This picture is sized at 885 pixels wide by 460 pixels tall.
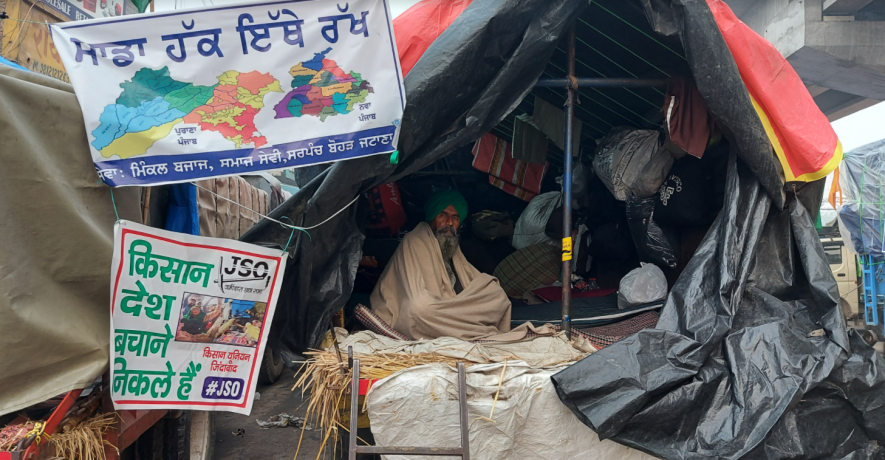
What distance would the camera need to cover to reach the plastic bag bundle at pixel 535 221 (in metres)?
5.55

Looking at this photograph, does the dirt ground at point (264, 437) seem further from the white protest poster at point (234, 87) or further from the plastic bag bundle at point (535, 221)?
the plastic bag bundle at point (535, 221)

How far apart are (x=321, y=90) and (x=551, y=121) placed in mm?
2491

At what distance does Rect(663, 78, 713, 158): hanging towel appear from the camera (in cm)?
364

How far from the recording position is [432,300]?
3.77 metres

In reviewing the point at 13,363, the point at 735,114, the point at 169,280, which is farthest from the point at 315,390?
the point at 735,114

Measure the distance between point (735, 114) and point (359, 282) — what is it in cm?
339

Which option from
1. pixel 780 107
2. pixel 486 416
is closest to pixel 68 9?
pixel 486 416

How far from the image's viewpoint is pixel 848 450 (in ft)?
9.87

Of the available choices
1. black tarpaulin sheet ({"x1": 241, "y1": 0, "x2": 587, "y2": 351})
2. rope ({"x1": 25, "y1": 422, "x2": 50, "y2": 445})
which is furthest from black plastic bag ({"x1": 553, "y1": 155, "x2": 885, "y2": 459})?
rope ({"x1": 25, "y1": 422, "x2": 50, "y2": 445})

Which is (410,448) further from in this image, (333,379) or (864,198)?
(864,198)

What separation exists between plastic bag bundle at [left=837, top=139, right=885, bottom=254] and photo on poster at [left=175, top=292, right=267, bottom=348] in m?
9.31

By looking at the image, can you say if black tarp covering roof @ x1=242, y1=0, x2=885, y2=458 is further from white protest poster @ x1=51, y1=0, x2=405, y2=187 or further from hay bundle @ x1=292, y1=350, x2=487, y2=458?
hay bundle @ x1=292, y1=350, x2=487, y2=458

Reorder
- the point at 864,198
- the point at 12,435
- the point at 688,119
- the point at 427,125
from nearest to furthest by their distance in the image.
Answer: the point at 12,435 < the point at 427,125 < the point at 688,119 < the point at 864,198

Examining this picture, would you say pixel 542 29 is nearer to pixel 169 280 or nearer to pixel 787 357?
pixel 787 357
